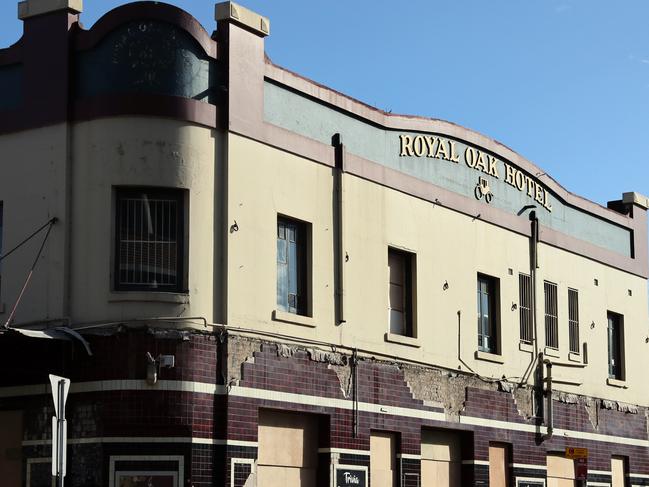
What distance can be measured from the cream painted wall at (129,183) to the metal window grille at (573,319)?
1283 centimetres

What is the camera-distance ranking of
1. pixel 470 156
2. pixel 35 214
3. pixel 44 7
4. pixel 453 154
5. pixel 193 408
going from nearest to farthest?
pixel 193 408 < pixel 35 214 < pixel 44 7 < pixel 453 154 < pixel 470 156

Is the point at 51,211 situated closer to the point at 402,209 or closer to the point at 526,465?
the point at 402,209

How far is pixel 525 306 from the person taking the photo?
3156 centimetres

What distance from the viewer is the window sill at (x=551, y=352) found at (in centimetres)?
3197

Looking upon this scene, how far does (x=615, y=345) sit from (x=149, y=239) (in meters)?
16.4

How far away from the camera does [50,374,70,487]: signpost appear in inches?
670

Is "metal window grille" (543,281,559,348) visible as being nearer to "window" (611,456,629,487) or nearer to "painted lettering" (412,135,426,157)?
"window" (611,456,629,487)

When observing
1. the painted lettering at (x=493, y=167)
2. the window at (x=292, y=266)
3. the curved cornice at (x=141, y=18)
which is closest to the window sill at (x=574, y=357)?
the painted lettering at (x=493, y=167)

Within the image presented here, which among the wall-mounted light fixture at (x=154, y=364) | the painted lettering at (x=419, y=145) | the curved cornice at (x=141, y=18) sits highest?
the curved cornice at (x=141, y=18)

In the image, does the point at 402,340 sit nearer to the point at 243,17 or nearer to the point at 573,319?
the point at 243,17

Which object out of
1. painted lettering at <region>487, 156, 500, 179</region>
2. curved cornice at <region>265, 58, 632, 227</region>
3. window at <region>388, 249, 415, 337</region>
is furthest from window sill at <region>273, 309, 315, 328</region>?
painted lettering at <region>487, 156, 500, 179</region>

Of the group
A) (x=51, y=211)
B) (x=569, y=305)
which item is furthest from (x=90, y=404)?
(x=569, y=305)

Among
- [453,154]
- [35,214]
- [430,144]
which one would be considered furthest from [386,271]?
[35,214]

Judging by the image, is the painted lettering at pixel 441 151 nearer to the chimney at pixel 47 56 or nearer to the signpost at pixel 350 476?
the signpost at pixel 350 476
